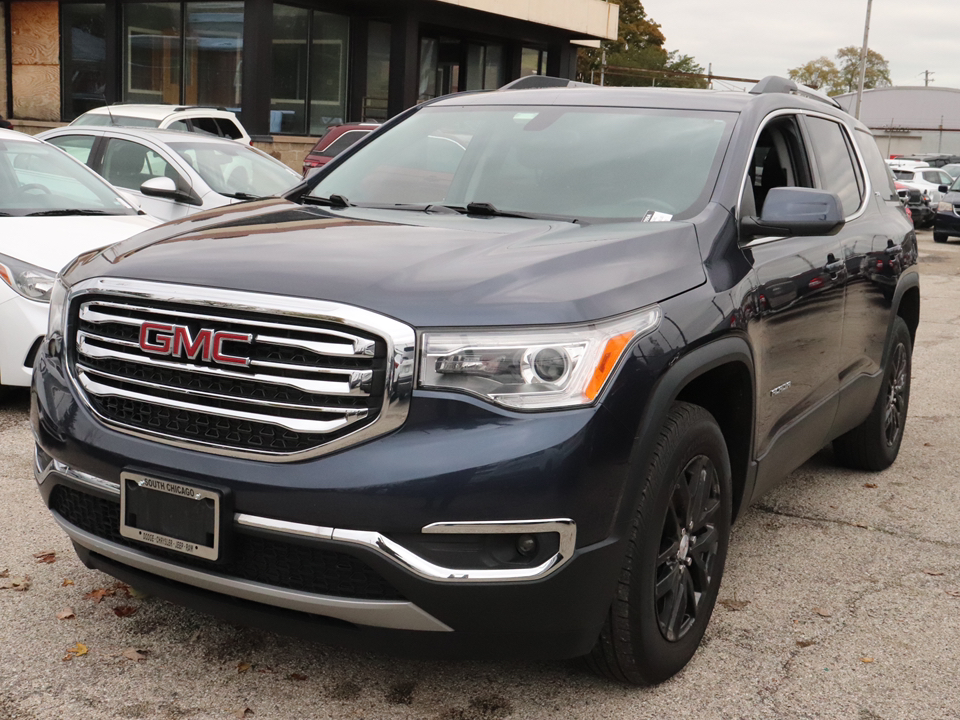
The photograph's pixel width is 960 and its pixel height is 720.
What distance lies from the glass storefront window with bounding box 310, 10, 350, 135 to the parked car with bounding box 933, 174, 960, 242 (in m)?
13.3

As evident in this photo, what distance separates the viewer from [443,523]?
103 inches

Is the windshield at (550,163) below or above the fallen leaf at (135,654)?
above

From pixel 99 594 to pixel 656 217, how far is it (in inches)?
89.1

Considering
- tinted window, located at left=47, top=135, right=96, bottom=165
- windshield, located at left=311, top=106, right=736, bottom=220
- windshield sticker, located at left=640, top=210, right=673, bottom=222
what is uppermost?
windshield, located at left=311, top=106, right=736, bottom=220

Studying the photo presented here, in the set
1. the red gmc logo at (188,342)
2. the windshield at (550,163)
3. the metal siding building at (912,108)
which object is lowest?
the red gmc logo at (188,342)

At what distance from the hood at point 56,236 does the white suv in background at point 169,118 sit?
722cm

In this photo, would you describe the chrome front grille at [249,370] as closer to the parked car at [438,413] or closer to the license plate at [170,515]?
the parked car at [438,413]

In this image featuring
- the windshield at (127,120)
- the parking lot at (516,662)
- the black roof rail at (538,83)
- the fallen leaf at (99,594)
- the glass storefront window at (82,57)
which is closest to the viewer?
the parking lot at (516,662)

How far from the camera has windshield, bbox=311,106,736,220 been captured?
3838mm

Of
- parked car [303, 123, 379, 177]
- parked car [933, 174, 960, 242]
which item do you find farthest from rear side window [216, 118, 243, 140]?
parked car [933, 174, 960, 242]

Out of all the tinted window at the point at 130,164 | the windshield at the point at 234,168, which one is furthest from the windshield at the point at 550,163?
the tinted window at the point at 130,164

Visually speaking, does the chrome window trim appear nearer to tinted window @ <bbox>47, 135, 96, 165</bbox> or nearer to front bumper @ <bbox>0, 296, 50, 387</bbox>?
front bumper @ <bbox>0, 296, 50, 387</bbox>

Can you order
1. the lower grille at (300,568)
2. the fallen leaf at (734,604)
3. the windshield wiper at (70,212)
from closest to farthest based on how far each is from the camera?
the lower grille at (300,568) → the fallen leaf at (734,604) → the windshield wiper at (70,212)

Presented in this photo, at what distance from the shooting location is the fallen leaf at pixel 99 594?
3764 mm
